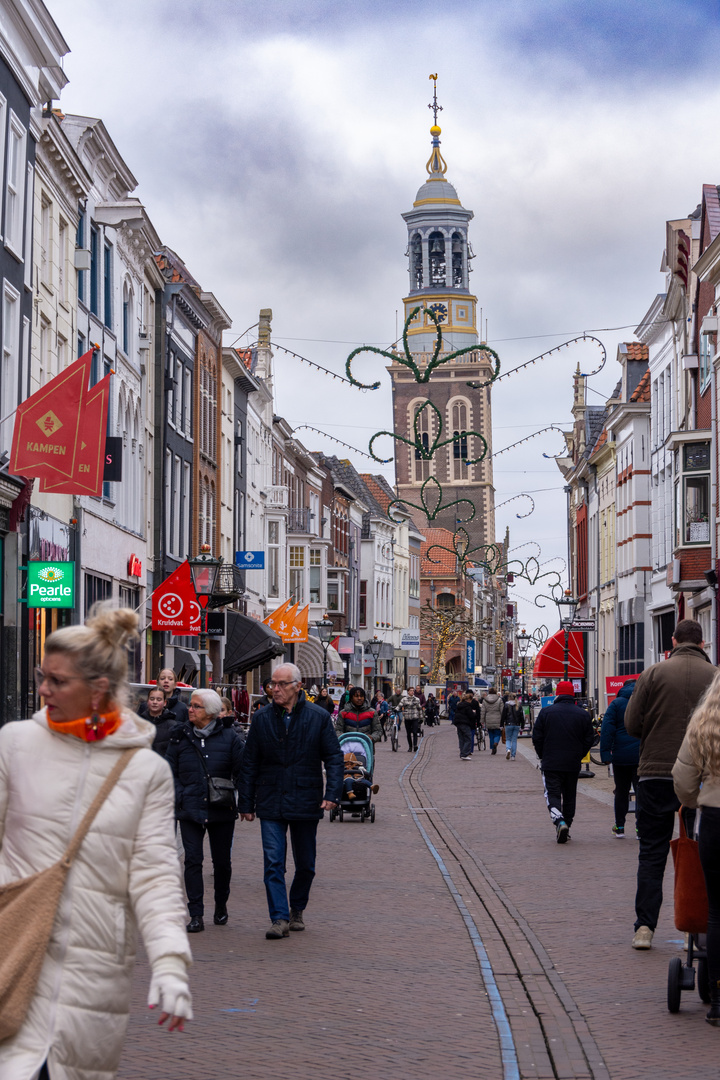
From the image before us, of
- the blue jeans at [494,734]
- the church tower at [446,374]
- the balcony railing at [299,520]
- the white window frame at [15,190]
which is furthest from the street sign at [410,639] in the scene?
the white window frame at [15,190]

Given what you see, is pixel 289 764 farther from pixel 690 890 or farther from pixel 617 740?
pixel 617 740

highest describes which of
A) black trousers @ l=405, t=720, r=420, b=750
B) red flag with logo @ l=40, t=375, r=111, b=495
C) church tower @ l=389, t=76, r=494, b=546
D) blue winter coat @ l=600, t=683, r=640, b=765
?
church tower @ l=389, t=76, r=494, b=546

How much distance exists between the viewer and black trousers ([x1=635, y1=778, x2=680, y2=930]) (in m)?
9.55

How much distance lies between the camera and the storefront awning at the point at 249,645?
4238 cm

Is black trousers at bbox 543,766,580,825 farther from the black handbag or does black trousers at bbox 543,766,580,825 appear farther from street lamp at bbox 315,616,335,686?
street lamp at bbox 315,616,335,686

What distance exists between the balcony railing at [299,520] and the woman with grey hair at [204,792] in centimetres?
5579

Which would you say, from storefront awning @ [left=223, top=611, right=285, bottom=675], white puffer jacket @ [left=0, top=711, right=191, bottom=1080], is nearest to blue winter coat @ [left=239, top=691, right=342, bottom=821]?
white puffer jacket @ [left=0, top=711, right=191, bottom=1080]

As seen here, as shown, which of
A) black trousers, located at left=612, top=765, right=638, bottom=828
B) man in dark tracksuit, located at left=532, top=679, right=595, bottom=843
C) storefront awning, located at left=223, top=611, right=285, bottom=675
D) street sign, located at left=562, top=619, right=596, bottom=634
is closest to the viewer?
black trousers, located at left=612, top=765, right=638, bottom=828

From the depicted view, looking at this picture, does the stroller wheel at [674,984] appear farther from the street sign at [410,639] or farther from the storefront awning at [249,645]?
the street sign at [410,639]

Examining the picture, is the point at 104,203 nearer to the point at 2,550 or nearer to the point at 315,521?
the point at 2,550

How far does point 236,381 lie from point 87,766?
1997 inches

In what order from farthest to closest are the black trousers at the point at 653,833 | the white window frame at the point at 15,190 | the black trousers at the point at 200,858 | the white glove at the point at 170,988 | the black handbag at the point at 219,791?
the white window frame at the point at 15,190, the black handbag at the point at 219,791, the black trousers at the point at 200,858, the black trousers at the point at 653,833, the white glove at the point at 170,988

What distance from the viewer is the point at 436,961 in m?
9.69

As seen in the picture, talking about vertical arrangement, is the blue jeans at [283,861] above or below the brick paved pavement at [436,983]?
above
